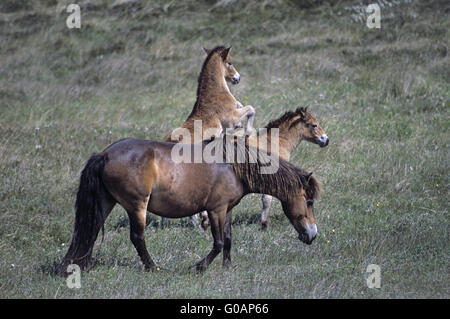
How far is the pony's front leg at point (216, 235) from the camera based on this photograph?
7.23 metres

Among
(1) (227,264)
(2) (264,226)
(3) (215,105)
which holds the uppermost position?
(3) (215,105)

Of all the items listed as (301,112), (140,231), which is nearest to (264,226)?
(301,112)

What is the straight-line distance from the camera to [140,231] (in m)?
7.12

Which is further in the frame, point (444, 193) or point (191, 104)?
point (191, 104)

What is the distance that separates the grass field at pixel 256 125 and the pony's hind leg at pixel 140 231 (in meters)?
0.21

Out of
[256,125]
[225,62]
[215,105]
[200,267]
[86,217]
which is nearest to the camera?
[86,217]

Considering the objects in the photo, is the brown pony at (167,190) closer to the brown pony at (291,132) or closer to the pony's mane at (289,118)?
the brown pony at (291,132)

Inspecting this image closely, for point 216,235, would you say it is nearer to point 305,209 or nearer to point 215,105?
point 305,209

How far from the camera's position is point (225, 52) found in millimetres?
10625

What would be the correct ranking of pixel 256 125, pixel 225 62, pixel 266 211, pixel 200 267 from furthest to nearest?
pixel 256 125, pixel 225 62, pixel 266 211, pixel 200 267

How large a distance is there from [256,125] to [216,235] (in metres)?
Answer: 6.40

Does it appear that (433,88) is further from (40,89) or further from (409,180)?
(40,89)
